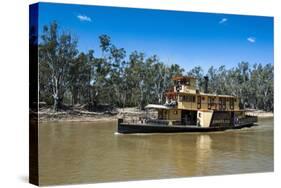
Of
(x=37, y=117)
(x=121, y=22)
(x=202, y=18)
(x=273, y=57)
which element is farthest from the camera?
(x=273, y=57)

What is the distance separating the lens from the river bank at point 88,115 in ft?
35.2

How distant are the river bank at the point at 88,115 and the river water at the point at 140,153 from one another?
0.09 m

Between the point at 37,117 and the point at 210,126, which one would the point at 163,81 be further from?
the point at 37,117

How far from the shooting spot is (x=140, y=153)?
1144 centimetres

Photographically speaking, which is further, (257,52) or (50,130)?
(257,52)

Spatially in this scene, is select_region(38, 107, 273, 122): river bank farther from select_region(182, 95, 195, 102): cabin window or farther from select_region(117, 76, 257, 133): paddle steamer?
select_region(182, 95, 195, 102): cabin window

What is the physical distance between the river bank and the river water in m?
0.09

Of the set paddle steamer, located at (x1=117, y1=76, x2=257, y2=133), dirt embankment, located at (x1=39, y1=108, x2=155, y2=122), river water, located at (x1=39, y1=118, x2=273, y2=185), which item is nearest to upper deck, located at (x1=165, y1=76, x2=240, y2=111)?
paddle steamer, located at (x1=117, y1=76, x2=257, y2=133)

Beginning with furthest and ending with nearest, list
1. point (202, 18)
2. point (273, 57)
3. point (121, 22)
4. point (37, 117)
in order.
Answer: point (273, 57) → point (202, 18) → point (121, 22) → point (37, 117)

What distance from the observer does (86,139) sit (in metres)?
11.0

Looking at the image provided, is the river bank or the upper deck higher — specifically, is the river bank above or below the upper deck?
below

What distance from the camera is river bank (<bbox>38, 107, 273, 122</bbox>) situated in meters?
10.7

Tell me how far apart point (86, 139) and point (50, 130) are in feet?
2.14

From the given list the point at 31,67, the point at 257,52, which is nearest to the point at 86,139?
the point at 31,67
